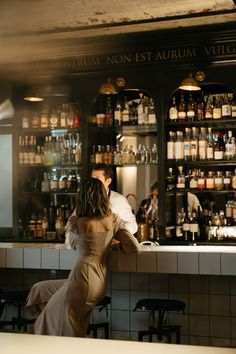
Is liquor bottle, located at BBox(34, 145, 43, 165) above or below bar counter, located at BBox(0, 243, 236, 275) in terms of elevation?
above

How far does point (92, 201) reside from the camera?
12.1ft

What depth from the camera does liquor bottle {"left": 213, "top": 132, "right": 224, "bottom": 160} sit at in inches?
214

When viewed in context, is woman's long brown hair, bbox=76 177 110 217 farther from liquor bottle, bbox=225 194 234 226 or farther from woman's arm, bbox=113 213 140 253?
liquor bottle, bbox=225 194 234 226

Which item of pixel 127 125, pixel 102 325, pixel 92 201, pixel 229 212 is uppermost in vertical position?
pixel 127 125

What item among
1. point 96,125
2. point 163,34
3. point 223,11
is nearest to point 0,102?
point 96,125

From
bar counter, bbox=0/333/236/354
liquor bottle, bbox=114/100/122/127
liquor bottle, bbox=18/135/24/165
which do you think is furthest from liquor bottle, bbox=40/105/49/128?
bar counter, bbox=0/333/236/354

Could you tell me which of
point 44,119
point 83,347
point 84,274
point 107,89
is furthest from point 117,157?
point 83,347

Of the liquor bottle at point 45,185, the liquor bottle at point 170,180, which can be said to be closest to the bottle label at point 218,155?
the liquor bottle at point 170,180

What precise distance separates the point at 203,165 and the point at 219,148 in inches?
11.3

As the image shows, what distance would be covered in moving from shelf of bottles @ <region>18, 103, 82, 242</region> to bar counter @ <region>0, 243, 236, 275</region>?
166cm

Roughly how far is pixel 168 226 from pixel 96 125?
133 cm

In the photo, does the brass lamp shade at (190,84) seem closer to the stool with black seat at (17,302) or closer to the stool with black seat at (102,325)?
the stool with black seat at (102,325)

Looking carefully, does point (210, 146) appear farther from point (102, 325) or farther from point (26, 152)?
point (102, 325)

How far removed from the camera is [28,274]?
4.75 metres
